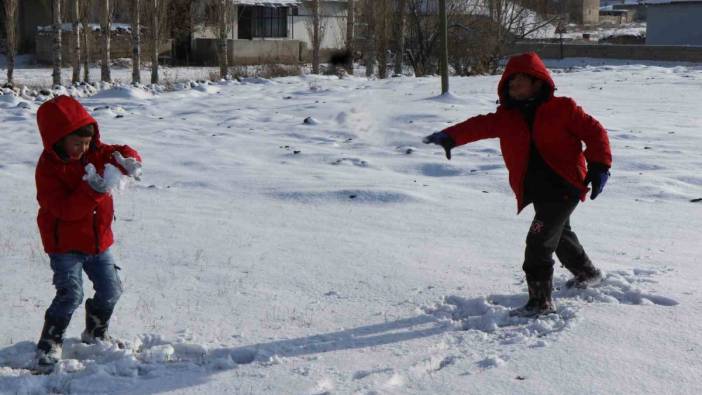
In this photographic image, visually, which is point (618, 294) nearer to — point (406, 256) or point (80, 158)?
point (406, 256)

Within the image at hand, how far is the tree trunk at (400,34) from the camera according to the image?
2538cm

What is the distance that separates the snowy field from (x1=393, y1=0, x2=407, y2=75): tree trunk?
1485 centimetres

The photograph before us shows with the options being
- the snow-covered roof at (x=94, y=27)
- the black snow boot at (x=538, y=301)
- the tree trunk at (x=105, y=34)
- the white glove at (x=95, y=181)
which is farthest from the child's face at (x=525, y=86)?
the snow-covered roof at (x=94, y=27)

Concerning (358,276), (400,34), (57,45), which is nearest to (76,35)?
(57,45)

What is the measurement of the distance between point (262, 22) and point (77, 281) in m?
37.5

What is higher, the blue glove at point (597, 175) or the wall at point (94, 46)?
the wall at point (94, 46)

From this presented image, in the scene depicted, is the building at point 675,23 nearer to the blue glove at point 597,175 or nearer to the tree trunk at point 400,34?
the tree trunk at point 400,34

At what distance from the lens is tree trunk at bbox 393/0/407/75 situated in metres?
25.4

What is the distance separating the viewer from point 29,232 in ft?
20.8

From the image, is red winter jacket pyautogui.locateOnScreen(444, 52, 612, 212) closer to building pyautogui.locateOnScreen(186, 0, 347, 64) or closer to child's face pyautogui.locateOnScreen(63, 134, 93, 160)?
child's face pyautogui.locateOnScreen(63, 134, 93, 160)

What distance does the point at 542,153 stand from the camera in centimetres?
429

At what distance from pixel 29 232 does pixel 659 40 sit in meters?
41.7

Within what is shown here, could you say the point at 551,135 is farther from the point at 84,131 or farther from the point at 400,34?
the point at 400,34

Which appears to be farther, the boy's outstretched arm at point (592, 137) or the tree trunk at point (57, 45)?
the tree trunk at point (57, 45)
